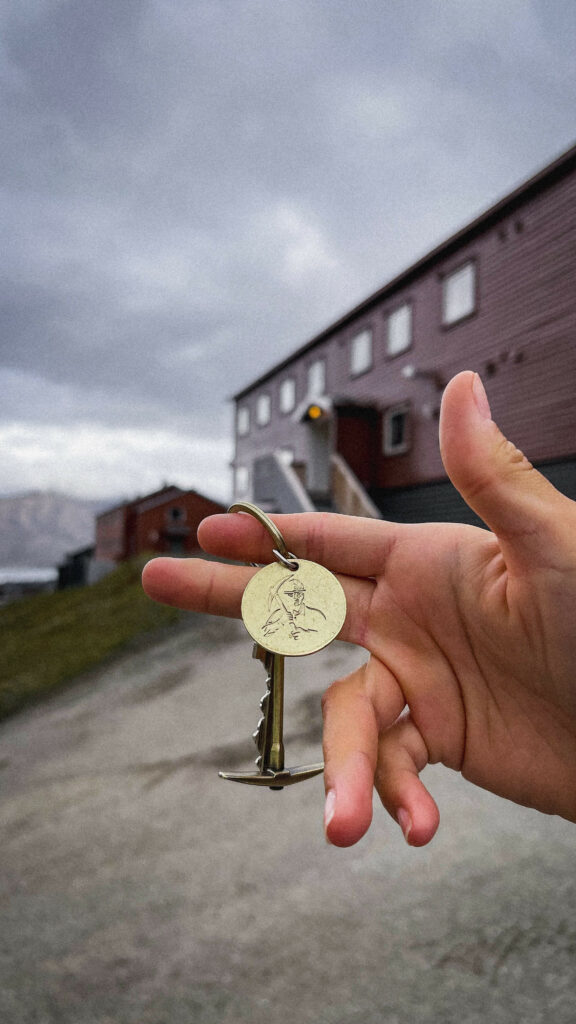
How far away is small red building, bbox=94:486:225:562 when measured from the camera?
4.09 ft

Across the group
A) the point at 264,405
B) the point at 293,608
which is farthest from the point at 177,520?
the point at 264,405

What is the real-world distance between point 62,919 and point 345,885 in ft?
5.06

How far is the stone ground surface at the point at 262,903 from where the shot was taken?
8.50 ft

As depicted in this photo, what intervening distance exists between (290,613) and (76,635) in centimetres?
809

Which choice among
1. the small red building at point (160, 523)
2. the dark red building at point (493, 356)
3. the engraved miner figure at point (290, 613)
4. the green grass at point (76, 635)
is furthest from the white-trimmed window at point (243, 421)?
the engraved miner figure at point (290, 613)

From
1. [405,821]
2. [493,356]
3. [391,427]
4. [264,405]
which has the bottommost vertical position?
[405,821]

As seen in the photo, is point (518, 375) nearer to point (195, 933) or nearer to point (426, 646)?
point (426, 646)

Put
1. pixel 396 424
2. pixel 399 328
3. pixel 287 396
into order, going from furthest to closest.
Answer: pixel 287 396 → pixel 399 328 → pixel 396 424

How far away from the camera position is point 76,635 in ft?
27.0

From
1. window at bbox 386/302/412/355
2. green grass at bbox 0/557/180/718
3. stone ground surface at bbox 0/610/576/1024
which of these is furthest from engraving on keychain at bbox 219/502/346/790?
green grass at bbox 0/557/180/718

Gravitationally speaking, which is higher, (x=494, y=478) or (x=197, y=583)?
(x=494, y=478)

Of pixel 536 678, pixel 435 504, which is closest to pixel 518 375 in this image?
pixel 435 504

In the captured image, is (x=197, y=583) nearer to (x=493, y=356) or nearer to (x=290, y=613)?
(x=290, y=613)

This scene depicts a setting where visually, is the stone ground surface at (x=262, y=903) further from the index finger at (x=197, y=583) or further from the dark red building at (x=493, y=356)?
the index finger at (x=197, y=583)
